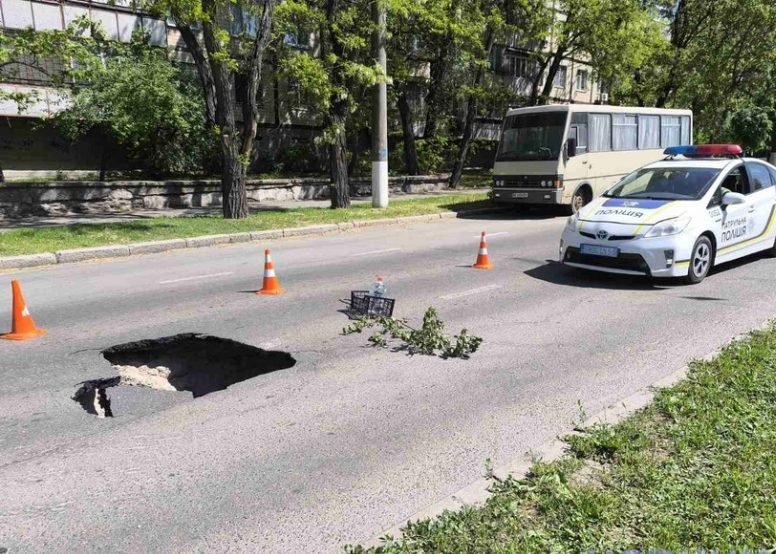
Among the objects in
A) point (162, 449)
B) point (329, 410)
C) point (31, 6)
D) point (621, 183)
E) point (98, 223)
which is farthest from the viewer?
point (31, 6)

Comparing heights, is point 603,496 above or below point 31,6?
below

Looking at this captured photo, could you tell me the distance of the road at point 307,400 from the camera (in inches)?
133

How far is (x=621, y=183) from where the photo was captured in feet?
32.6

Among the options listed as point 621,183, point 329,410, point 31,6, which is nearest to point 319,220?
point 621,183

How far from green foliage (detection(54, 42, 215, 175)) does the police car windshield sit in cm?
1442

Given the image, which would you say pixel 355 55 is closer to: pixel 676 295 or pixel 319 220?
pixel 319 220

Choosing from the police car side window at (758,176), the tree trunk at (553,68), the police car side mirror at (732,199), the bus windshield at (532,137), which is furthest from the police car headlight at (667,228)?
the tree trunk at (553,68)

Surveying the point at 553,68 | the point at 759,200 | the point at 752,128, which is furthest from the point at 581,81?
the point at 759,200

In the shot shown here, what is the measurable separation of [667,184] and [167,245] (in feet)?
30.8

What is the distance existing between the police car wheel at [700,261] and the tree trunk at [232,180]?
1082cm

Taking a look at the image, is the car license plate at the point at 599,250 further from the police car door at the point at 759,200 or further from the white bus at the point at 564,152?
the white bus at the point at 564,152

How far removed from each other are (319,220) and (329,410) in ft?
38.2

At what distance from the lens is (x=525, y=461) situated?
12.3 feet

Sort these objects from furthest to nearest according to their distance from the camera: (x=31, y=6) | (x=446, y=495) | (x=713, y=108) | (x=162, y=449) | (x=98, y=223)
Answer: (x=713, y=108) → (x=31, y=6) → (x=98, y=223) → (x=162, y=449) → (x=446, y=495)
